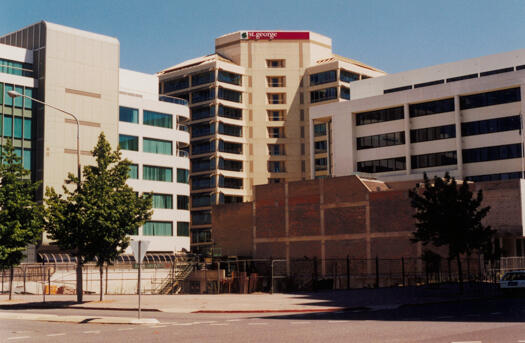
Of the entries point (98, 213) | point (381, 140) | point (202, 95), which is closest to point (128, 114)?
point (202, 95)

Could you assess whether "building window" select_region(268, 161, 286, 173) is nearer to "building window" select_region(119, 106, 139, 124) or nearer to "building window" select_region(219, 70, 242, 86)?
"building window" select_region(219, 70, 242, 86)

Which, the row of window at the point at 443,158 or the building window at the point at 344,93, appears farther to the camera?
the building window at the point at 344,93

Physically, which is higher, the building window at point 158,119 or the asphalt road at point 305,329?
the building window at point 158,119

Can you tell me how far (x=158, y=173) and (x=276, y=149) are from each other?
34.3 meters

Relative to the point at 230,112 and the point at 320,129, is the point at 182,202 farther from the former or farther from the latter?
the point at 320,129

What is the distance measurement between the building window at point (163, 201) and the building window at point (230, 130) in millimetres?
26902

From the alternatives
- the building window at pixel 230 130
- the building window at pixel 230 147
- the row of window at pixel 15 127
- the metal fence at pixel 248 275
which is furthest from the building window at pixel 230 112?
the metal fence at pixel 248 275

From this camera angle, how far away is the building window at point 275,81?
399ft

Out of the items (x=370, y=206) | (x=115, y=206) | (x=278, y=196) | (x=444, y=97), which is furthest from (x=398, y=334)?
(x=444, y=97)

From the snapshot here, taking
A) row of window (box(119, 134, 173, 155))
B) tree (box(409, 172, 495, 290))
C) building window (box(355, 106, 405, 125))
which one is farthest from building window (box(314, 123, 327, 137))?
tree (box(409, 172, 495, 290))

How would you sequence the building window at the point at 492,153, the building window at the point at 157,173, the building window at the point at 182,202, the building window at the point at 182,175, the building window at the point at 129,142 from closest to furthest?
the building window at the point at 492,153, the building window at the point at 129,142, the building window at the point at 157,173, the building window at the point at 182,202, the building window at the point at 182,175

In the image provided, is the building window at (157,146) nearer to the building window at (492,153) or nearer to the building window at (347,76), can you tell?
the building window at (347,76)

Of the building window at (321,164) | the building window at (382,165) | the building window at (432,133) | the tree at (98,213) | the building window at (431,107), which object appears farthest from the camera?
the building window at (321,164)

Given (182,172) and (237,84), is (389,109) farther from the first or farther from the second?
(237,84)
